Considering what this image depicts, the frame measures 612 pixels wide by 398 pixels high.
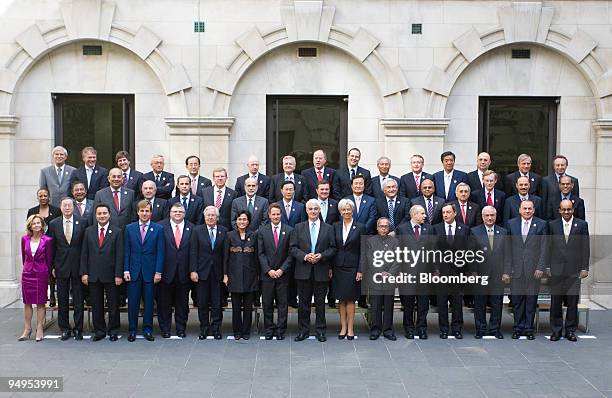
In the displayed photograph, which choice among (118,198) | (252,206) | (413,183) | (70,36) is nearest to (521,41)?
(413,183)

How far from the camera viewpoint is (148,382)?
26.7 ft

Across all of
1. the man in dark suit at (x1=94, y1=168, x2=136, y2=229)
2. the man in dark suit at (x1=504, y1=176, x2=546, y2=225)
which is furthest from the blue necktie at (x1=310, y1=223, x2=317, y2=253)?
the man in dark suit at (x1=504, y1=176, x2=546, y2=225)

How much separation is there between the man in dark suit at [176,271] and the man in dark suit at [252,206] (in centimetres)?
75

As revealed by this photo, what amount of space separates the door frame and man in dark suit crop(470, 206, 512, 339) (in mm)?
3511

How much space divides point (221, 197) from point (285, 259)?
1485 millimetres

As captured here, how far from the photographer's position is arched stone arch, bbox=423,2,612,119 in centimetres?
1259

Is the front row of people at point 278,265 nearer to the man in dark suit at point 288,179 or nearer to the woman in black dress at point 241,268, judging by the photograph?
the woman in black dress at point 241,268

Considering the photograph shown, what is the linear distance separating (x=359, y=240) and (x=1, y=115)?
20.9 feet

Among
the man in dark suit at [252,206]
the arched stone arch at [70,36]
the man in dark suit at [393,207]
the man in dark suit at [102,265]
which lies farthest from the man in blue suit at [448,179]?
the arched stone arch at [70,36]

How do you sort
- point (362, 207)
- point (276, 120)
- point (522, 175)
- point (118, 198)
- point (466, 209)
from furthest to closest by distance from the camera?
point (276, 120), point (522, 175), point (118, 198), point (466, 209), point (362, 207)

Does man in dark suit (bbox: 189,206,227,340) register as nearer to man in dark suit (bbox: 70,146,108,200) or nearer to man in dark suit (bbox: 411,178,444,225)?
man in dark suit (bbox: 70,146,108,200)

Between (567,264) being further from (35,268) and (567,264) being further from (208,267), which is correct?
(35,268)

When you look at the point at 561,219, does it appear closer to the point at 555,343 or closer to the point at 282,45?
the point at 555,343

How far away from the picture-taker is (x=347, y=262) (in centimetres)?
1010
